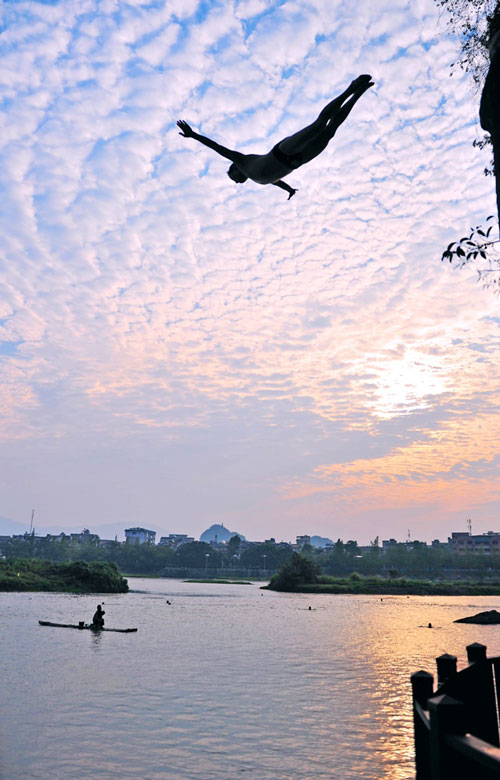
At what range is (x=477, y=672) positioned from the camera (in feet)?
21.9

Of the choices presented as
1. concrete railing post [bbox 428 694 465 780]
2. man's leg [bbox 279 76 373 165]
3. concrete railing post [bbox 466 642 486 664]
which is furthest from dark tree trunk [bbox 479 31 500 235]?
concrete railing post [bbox 466 642 486 664]

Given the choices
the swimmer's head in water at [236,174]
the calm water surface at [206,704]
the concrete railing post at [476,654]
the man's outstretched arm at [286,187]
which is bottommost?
the calm water surface at [206,704]

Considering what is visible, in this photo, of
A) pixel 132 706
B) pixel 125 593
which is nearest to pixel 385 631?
pixel 132 706

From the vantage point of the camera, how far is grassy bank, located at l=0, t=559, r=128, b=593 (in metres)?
118

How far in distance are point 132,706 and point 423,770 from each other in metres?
22.9

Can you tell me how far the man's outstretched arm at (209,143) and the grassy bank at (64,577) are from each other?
124 metres

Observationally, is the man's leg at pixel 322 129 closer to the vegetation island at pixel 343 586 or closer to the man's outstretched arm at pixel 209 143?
the man's outstretched arm at pixel 209 143

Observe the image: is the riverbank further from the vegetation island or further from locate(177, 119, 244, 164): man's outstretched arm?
locate(177, 119, 244, 164): man's outstretched arm

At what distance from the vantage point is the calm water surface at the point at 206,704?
17906 mm

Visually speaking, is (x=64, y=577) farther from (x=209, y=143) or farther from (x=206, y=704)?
(x=209, y=143)

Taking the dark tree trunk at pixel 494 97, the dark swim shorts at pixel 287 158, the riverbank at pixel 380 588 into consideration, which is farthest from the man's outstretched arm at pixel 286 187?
the riverbank at pixel 380 588

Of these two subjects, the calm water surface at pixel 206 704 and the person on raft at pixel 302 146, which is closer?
the person on raft at pixel 302 146

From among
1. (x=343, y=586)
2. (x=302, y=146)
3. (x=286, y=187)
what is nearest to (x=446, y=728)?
(x=302, y=146)

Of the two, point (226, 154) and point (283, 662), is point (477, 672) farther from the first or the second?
point (283, 662)
